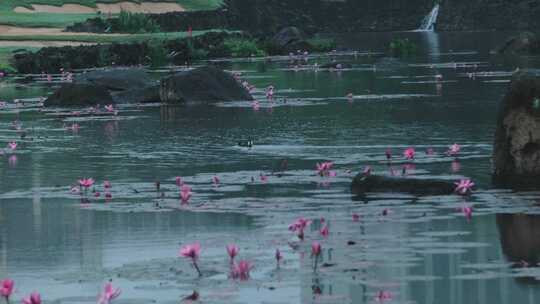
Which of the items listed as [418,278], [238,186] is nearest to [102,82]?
[238,186]

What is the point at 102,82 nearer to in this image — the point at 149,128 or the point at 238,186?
the point at 149,128

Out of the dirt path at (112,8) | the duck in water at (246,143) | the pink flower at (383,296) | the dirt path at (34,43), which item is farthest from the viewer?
the dirt path at (112,8)

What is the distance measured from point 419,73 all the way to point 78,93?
47.8 ft

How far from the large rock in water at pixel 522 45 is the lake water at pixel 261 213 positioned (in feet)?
101

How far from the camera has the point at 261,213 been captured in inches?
685

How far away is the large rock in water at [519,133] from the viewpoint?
1967cm

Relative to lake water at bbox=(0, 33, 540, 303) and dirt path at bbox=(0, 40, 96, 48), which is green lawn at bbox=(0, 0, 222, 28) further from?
lake water at bbox=(0, 33, 540, 303)

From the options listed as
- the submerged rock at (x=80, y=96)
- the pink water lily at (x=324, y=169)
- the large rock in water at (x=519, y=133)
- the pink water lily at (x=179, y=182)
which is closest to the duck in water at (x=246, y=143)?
the pink water lily at (x=324, y=169)

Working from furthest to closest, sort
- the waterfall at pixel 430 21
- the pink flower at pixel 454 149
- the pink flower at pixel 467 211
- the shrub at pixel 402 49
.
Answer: the waterfall at pixel 430 21, the shrub at pixel 402 49, the pink flower at pixel 454 149, the pink flower at pixel 467 211

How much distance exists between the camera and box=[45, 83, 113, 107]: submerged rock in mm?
40031

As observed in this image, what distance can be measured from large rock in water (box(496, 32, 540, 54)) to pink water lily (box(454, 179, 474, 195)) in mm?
46737

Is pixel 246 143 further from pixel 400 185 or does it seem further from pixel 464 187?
pixel 464 187

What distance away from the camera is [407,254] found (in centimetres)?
1434

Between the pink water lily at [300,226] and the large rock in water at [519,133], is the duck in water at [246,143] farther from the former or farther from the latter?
the pink water lily at [300,226]
